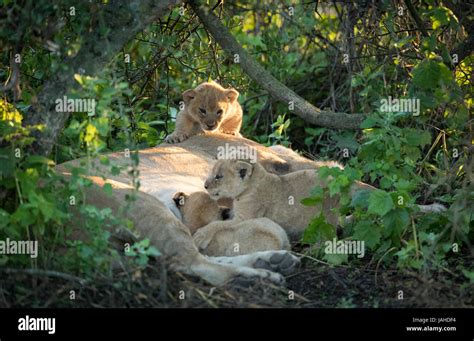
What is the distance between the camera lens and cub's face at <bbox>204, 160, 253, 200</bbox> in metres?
6.66

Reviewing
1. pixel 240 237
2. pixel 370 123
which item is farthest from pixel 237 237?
pixel 370 123

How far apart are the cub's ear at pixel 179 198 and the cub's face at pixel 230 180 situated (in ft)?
0.57

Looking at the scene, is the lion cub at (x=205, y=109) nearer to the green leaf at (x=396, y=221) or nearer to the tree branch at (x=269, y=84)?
the tree branch at (x=269, y=84)

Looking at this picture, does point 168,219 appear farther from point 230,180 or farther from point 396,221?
point 396,221

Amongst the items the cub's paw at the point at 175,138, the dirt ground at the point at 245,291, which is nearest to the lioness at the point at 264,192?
the dirt ground at the point at 245,291

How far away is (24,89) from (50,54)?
0.68 m

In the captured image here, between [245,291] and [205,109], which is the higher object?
[205,109]


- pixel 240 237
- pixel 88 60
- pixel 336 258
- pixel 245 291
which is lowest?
pixel 245 291

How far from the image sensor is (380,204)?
5.85m

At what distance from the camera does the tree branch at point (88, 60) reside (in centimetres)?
580

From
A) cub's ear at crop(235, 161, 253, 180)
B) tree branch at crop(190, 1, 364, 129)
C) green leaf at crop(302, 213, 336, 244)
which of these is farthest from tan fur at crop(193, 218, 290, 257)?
tree branch at crop(190, 1, 364, 129)

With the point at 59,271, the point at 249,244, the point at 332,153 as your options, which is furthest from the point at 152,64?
the point at 59,271

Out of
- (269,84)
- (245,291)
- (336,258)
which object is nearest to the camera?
(245,291)

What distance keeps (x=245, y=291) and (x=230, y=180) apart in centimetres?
136
